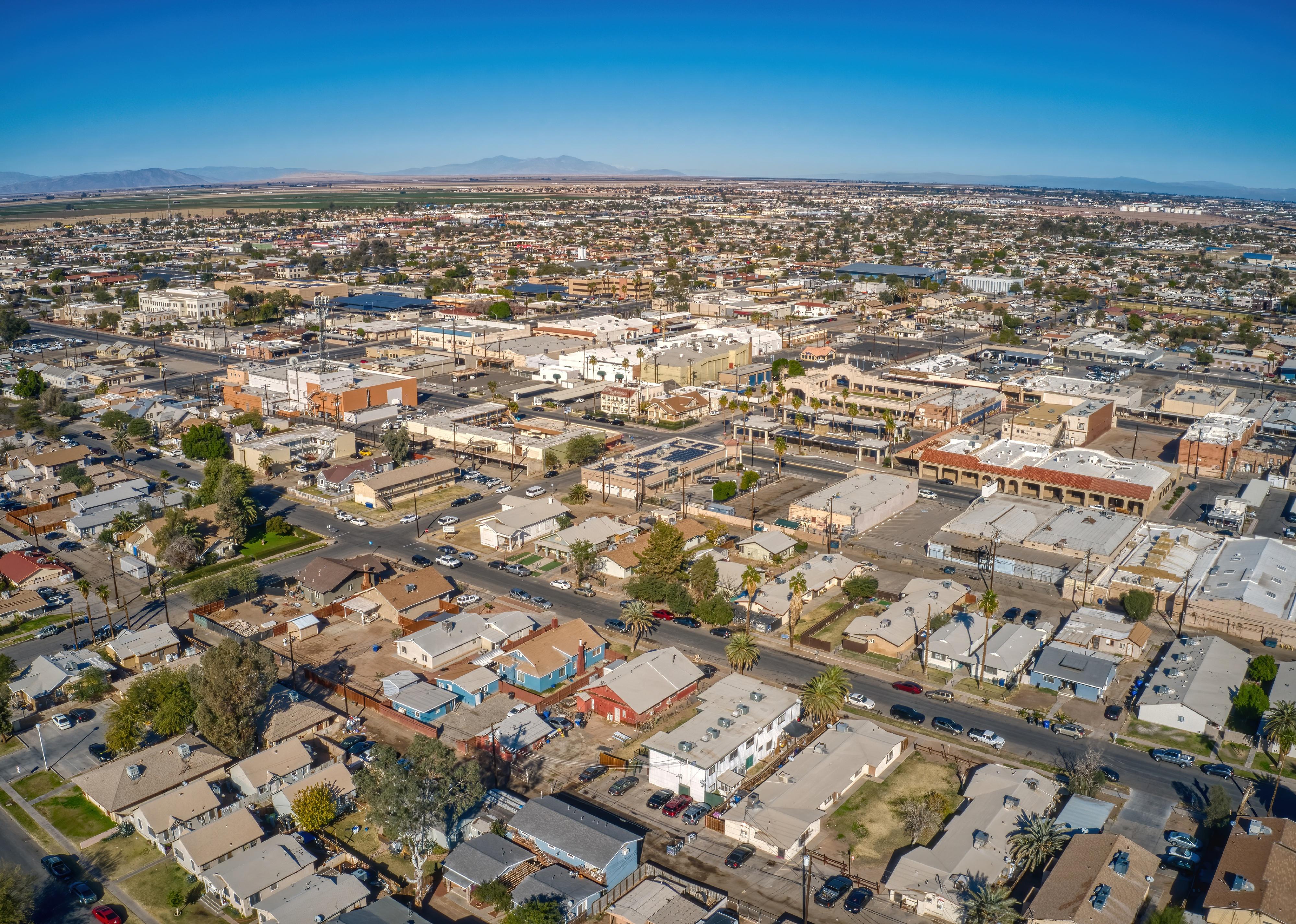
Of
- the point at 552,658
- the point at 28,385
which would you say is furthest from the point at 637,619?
the point at 28,385

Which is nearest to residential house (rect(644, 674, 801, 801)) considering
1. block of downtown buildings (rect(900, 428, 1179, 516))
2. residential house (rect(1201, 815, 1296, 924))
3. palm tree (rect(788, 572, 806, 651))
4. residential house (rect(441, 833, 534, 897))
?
palm tree (rect(788, 572, 806, 651))

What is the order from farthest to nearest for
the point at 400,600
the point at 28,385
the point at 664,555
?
the point at 28,385 → the point at 664,555 → the point at 400,600

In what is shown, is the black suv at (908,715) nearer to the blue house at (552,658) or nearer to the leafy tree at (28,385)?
the blue house at (552,658)

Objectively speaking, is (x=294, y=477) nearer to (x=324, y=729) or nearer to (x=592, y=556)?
(x=592, y=556)

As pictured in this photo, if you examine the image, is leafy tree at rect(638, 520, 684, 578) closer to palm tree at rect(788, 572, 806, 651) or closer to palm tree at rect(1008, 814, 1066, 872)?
palm tree at rect(788, 572, 806, 651)

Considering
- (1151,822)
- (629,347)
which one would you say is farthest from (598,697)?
(629,347)

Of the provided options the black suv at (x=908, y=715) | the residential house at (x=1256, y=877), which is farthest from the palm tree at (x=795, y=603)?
the residential house at (x=1256, y=877)

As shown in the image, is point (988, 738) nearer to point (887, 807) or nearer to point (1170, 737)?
point (887, 807)
